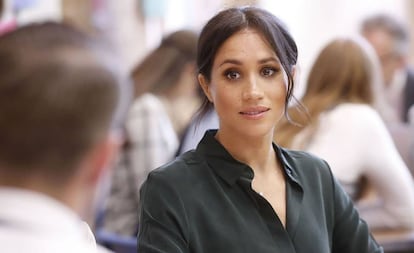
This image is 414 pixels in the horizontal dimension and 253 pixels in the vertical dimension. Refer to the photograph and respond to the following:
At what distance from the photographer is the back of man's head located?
1132 mm

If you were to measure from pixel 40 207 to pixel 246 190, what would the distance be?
2.79 ft

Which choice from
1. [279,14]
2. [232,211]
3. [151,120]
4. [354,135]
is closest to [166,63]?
[151,120]

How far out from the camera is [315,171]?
2049 millimetres

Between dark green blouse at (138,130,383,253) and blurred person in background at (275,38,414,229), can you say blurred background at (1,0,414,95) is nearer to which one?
blurred person in background at (275,38,414,229)

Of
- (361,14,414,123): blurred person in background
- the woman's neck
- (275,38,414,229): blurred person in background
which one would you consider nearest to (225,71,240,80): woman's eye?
the woman's neck

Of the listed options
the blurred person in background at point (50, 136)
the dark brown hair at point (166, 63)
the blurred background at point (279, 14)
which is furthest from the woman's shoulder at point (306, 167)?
the blurred background at point (279, 14)

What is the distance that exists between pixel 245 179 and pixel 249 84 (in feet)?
0.64

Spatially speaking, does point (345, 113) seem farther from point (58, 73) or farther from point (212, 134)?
point (58, 73)

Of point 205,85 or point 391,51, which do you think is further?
point 391,51

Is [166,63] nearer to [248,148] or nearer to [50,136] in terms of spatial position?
[248,148]

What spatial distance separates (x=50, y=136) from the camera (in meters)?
1.13

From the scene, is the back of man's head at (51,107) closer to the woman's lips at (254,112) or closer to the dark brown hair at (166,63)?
the woman's lips at (254,112)

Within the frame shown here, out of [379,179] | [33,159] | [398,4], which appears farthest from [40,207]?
[398,4]

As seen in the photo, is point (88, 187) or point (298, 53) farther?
point (298, 53)
